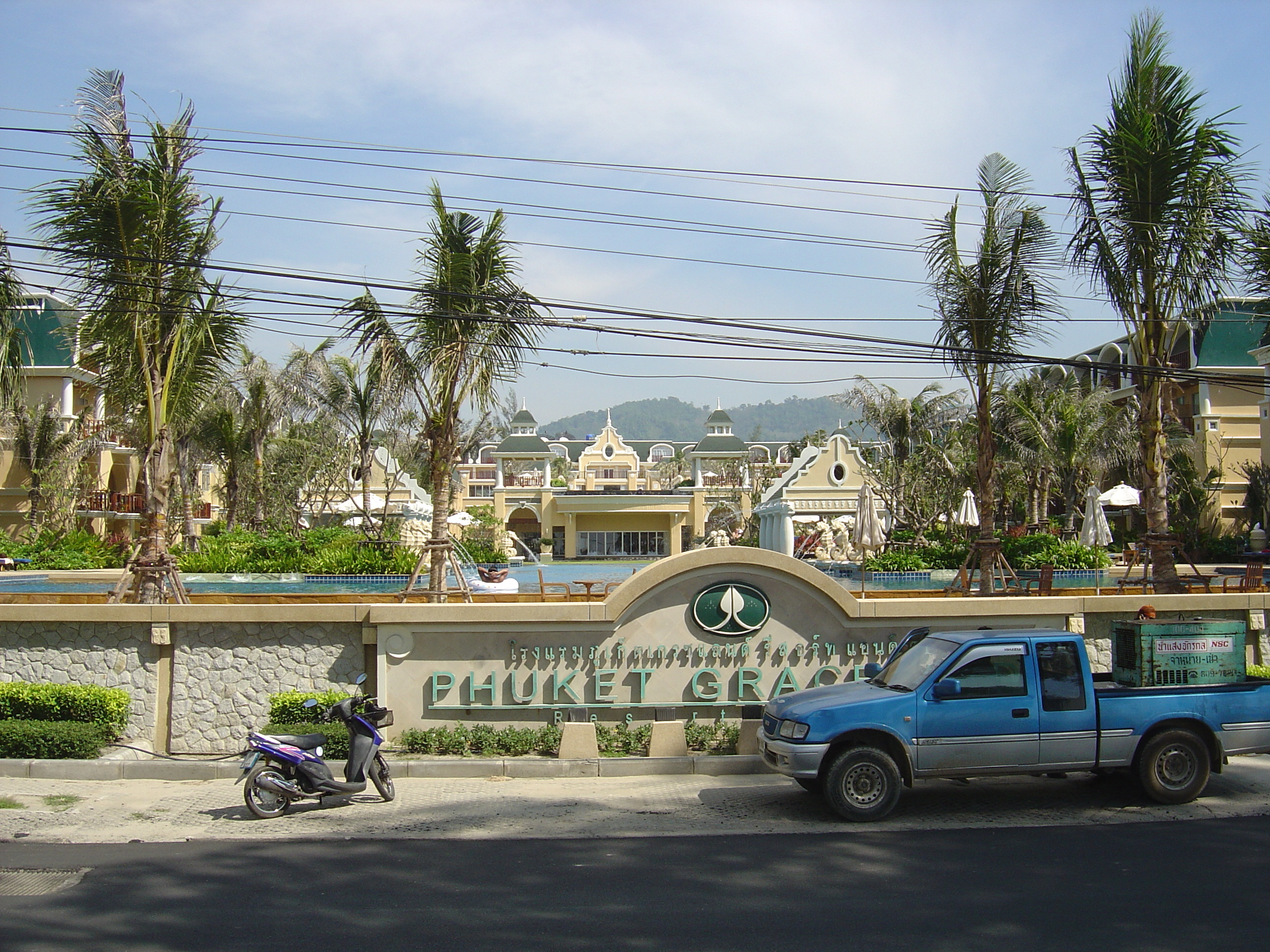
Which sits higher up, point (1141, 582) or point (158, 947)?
point (1141, 582)

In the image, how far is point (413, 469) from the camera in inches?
2383

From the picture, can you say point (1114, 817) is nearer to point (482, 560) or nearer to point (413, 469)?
point (482, 560)

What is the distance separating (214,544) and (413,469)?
30.0 metres

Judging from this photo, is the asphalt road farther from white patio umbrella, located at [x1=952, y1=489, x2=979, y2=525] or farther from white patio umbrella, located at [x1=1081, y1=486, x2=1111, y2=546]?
white patio umbrella, located at [x1=952, y1=489, x2=979, y2=525]

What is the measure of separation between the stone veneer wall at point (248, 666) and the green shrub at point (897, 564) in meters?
16.2

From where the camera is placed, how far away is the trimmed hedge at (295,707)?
1236 centimetres

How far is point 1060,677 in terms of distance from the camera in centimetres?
995

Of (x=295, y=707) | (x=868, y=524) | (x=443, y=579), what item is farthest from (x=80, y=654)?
(x=868, y=524)

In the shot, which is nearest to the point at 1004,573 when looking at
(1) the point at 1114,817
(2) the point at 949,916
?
(1) the point at 1114,817

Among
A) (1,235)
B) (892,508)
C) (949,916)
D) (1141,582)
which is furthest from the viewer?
(892,508)

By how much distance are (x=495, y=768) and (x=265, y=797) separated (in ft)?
9.10

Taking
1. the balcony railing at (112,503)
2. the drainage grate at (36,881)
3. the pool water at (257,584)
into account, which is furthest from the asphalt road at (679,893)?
the balcony railing at (112,503)

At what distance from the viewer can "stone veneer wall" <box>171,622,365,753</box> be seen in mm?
13266

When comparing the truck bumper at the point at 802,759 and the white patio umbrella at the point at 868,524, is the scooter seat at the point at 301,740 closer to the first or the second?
the truck bumper at the point at 802,759
